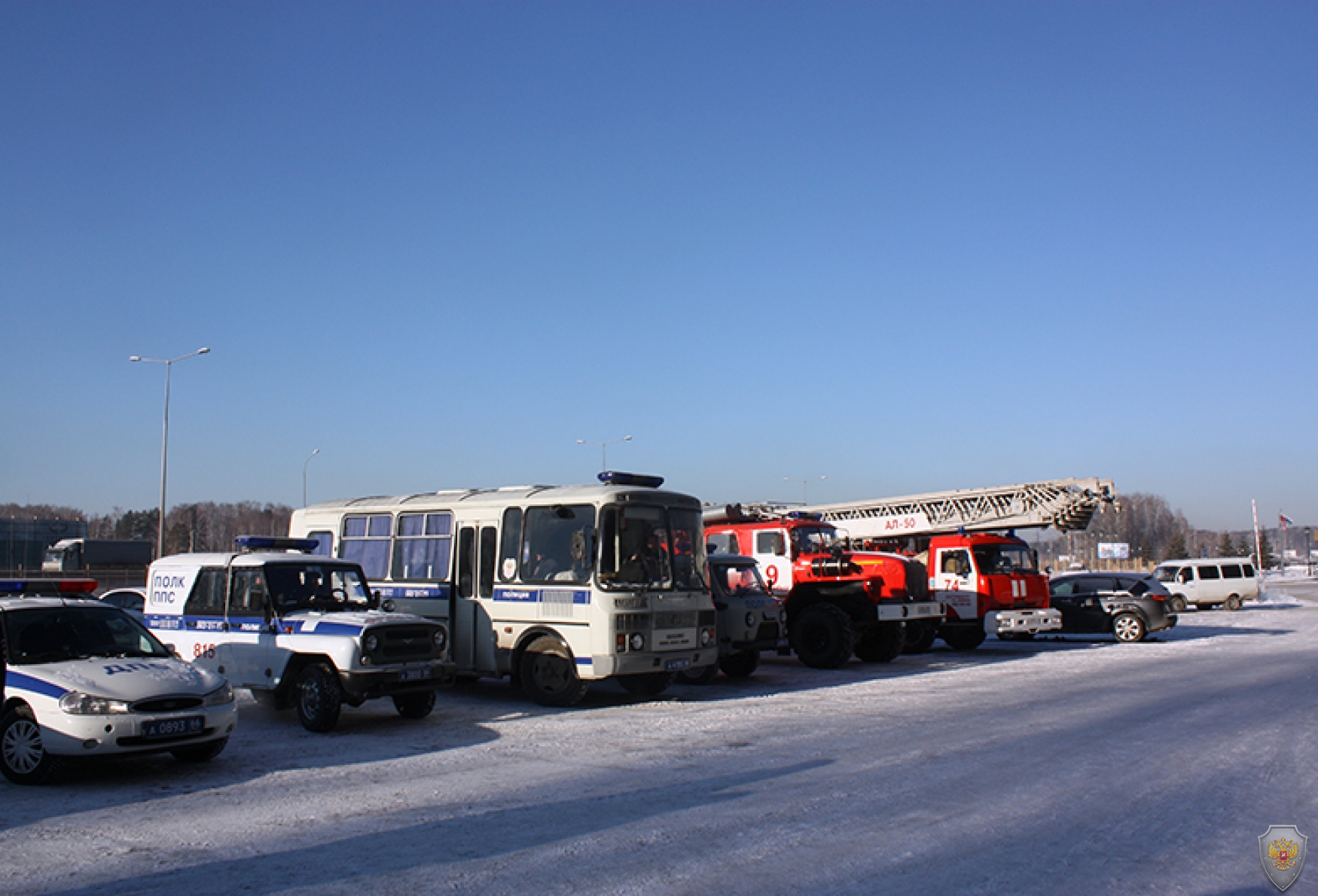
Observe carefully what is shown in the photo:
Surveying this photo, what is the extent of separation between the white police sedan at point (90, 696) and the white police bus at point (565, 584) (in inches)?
138

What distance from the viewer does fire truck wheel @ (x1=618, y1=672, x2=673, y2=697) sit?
1418 centimetres

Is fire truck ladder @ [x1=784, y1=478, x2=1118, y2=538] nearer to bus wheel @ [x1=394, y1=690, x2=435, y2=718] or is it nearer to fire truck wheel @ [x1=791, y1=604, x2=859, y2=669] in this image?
fire truck wheel @ [x1=791, y1=604, x2=859, y2=669]

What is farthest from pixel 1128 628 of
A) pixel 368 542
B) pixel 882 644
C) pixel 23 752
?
pixel 23 752

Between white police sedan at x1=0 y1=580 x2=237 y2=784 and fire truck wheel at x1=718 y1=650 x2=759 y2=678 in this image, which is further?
fire truck wheel at x1=718 y1=650 x2=759 y2=678

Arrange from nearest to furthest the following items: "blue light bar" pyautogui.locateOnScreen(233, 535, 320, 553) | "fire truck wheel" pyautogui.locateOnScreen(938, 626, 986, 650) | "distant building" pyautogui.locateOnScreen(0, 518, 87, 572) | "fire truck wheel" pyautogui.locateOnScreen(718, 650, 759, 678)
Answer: "blue light bar" pyautogui.locateOnScreen(233, 535, 320, 553) → "fire truck wheel" pyautogui.locateOnScreen(718, 650, 759, 678) → "fire truck wheel" pyautogui.locateOnScreen(938, 626, 986, 650) → "distant building" pyautogui.locateOnScreen(0, 518, 87, 572)

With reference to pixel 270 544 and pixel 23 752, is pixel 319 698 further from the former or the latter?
pixel 23 752

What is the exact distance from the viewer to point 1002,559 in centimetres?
2241

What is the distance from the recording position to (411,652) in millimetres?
11867

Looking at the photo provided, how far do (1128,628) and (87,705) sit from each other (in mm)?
22871

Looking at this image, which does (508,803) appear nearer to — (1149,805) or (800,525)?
(1149,805)

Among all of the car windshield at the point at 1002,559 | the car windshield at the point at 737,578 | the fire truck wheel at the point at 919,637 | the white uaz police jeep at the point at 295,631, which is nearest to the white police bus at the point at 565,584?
the white uaz police jeep at the point at 295,631

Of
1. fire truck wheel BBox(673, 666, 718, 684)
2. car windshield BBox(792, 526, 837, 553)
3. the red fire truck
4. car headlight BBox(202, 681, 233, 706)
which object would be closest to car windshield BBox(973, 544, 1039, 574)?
the red fire truck

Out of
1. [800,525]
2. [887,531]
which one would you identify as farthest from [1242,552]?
[800,525]

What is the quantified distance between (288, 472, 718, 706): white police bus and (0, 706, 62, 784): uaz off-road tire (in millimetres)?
4566
